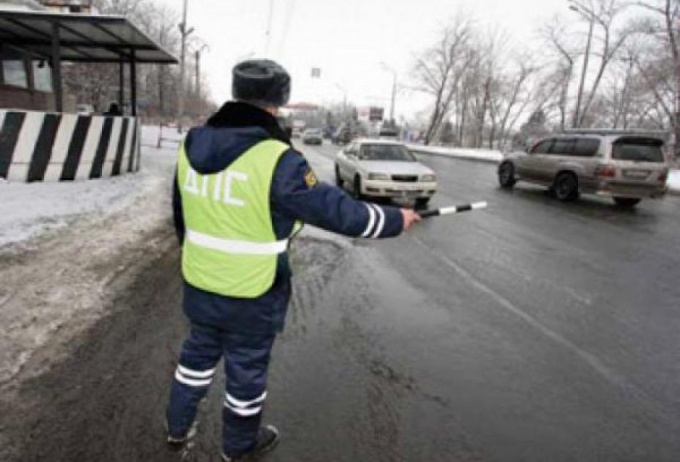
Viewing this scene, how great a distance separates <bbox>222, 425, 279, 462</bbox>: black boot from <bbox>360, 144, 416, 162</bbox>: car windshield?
11757mm

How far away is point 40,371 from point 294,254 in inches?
173

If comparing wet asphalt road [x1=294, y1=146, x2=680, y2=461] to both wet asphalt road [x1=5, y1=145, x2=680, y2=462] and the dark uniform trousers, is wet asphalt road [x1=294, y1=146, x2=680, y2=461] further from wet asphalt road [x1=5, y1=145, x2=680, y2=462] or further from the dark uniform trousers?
the dark uniform trousers

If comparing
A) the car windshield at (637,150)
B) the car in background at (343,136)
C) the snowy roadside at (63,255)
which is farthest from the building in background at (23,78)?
the car in background at (343,136)

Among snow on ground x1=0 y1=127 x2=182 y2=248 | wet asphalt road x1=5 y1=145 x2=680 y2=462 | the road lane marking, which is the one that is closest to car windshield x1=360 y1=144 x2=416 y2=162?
snow on ground x1=0 y1=127 x2=182 y2=248

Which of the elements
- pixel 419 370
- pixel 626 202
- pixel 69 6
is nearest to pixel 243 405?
pixel 419 370

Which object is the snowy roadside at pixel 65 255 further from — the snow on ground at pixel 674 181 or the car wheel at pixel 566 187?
the snow on ground at pixel 674 181

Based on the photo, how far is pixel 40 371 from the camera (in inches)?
152

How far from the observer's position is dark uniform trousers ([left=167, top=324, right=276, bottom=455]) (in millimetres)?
2840

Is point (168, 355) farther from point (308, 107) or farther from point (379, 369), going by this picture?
point (308, 107)

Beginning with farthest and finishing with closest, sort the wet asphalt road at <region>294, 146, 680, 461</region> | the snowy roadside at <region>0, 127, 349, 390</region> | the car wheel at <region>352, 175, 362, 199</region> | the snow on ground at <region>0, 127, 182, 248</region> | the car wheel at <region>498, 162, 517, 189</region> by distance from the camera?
1. the car wheel at <region>498, 162, 517, 189</region>
2. the car wheel at <region>352, 175, 362, 199</region>
3. the snow on ground at <region>0, 127, 182, 248</region>
4. the snowy roadside at <region>0, 127, 349, 390</region>
5. the wet asphalt road at <region>294, 146, 680, 461</region>

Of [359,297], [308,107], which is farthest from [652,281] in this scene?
[308,107]

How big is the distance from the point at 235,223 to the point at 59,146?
33.5 ft

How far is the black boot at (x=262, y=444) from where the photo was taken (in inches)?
119

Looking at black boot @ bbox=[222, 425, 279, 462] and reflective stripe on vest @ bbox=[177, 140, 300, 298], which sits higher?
reflective stripe on vest @ bbox=[177, 140, 300, 298]
